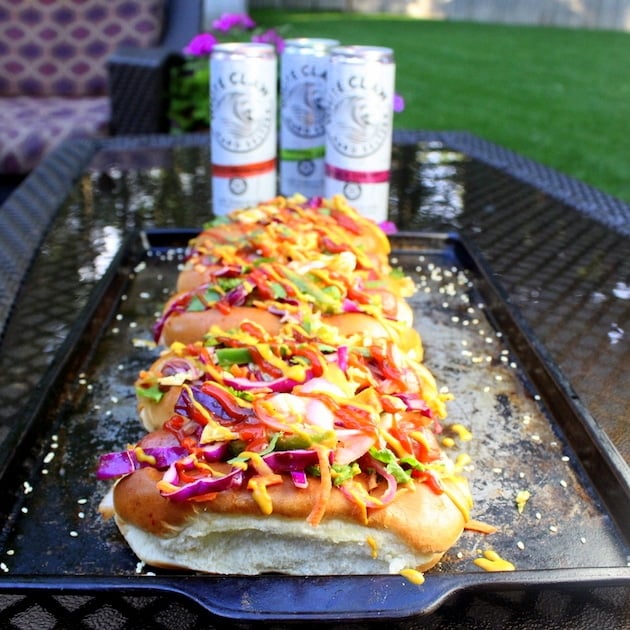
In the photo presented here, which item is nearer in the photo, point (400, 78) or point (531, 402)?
point (531, 402)

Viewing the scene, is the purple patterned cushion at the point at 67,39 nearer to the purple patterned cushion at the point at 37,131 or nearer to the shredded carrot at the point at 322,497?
the purple patterned cushion at the point at 37,131

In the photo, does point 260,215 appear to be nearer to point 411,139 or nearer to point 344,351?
point 344,351

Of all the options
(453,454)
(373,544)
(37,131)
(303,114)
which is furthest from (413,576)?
(37,131)

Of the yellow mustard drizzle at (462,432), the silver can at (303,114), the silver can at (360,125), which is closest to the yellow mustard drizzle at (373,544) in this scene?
the yellow mustard drizzle at (462,432)

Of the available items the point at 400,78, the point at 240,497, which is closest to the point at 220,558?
the point at 240,497

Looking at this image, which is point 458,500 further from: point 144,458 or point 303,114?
point 303,114

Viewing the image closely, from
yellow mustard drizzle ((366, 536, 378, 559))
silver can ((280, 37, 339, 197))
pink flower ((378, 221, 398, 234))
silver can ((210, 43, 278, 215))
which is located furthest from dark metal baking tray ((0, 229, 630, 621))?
silver can ((280, 37, 339, 197))

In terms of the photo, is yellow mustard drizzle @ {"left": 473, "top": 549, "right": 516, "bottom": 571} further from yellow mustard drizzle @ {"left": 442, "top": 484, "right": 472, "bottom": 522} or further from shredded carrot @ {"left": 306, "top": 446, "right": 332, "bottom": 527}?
shredded carrot @ {"left": 306, "top": 446, "right": 332, "bottom": 527}
